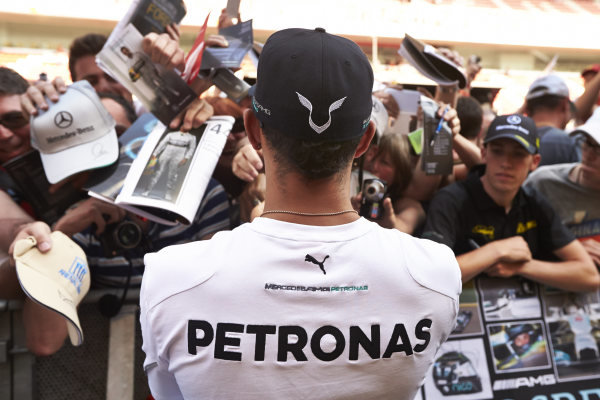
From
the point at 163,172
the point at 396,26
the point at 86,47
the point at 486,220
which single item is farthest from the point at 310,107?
the point at 396,26

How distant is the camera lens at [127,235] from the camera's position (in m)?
1.79

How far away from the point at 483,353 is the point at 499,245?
0.43 m

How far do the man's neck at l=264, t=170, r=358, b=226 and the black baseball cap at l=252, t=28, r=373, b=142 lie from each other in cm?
8

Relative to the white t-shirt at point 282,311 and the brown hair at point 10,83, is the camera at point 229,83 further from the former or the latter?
the white t-shirt at point 282,311

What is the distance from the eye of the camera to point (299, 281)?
2.78 feet

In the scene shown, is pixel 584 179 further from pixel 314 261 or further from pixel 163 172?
pixel 314 261

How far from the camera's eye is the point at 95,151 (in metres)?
1.80

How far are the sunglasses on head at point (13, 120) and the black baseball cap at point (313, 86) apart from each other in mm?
1263

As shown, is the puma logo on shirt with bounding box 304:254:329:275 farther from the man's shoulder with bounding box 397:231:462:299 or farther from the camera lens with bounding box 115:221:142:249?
the camera lens with bounding box 115:221:142:249

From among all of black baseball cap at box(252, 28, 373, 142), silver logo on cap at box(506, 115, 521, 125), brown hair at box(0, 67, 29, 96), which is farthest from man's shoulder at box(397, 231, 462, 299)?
brown hair at box(0, 67, 29, 96)

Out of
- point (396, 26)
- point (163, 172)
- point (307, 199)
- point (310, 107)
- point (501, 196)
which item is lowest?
point (396, 26)

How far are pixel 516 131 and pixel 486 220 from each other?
380mm

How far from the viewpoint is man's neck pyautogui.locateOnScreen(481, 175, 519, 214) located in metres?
2.12

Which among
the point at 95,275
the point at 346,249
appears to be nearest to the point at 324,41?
the point at 346,249
